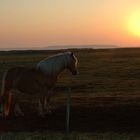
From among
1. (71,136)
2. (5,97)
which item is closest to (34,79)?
(5,97)

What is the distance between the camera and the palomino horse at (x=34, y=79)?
15938 millimetres

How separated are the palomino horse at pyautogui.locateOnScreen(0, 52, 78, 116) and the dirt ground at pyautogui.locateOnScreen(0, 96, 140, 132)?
2.40ft

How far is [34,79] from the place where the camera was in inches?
644

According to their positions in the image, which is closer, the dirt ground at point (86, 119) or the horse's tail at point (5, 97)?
the dirt ground at point (86, 119)

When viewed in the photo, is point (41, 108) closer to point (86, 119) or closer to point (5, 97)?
point (5, 97)

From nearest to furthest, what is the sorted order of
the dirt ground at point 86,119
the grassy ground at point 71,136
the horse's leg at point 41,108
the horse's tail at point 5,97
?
the grassy ground at point 71,136 < the dirt ground at point 86,119 < the horse's tail at point 5,97 < the horse's leg at point 41,108

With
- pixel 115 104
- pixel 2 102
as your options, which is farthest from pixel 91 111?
pixel 2 102

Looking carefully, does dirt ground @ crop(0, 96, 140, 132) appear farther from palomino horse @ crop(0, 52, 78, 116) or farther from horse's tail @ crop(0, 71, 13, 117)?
palomino horse @ crop(0, 52, 78, 116)

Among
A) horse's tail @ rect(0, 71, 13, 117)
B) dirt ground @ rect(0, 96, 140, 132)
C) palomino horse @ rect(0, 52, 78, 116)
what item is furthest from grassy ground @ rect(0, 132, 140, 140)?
palomino horse @ rect(0, 52, 78, 116)

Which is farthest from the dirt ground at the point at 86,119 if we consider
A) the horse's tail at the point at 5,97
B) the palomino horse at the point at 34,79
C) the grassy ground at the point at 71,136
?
the grassy ground at the point at 71,136

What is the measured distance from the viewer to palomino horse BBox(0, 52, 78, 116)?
15938 millimetres

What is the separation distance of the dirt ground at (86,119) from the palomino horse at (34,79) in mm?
732

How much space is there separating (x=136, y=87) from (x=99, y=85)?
290 cm

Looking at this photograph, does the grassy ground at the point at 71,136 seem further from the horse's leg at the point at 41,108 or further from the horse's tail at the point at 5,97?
the horse's leg at the point at 41,108
